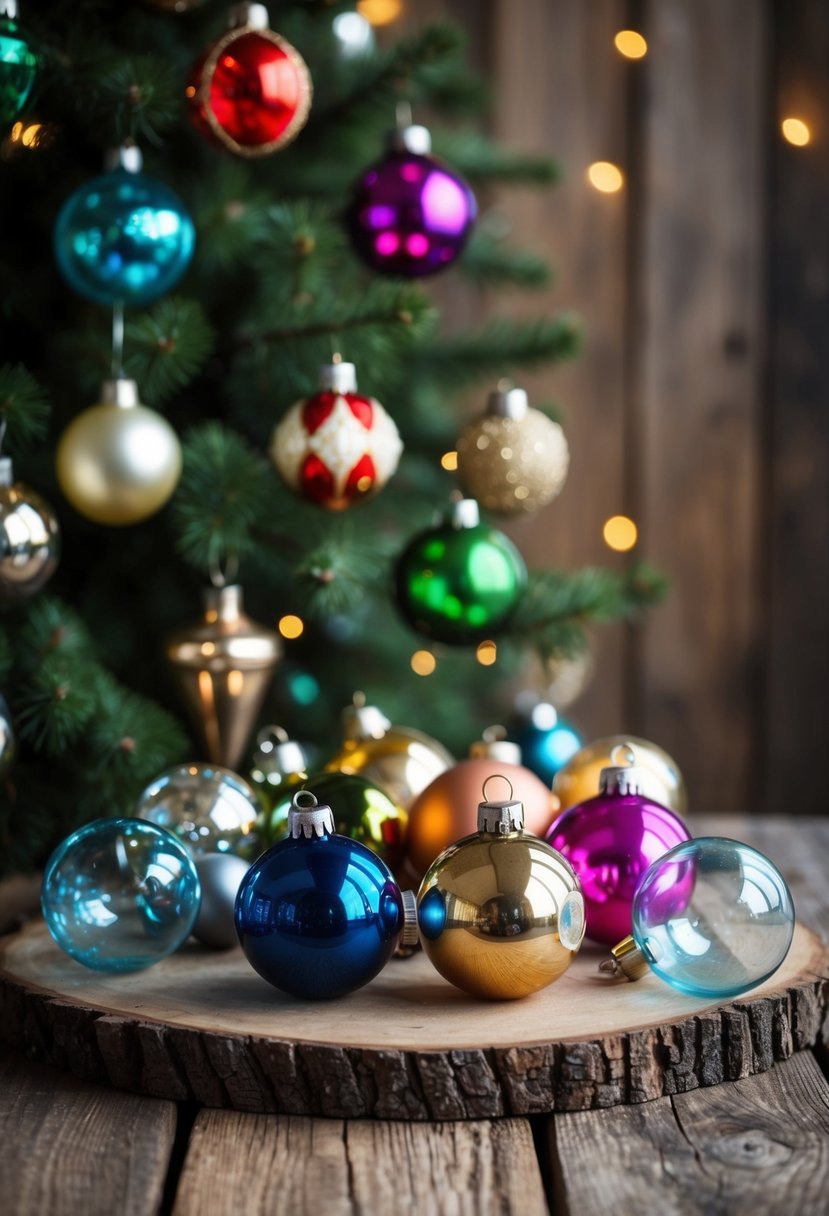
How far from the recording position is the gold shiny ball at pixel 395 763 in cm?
108

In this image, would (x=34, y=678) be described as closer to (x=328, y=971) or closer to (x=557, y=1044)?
(x=328, y=971)

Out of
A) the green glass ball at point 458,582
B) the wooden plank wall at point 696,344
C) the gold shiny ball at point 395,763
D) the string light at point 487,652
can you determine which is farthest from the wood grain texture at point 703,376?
the gold shiny ball at point 395,763

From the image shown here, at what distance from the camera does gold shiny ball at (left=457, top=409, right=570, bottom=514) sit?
118cm

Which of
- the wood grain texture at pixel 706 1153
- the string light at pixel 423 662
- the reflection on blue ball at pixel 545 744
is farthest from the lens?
the string light at pixel 423 662

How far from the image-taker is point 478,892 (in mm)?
839

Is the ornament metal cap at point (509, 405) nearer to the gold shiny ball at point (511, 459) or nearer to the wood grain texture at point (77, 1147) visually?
the gold shiny ball at point (511, 459)

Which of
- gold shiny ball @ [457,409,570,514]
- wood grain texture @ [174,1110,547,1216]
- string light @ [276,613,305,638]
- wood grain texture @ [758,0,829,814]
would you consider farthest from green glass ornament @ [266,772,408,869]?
wood grain texture @ [758,0,829,814]

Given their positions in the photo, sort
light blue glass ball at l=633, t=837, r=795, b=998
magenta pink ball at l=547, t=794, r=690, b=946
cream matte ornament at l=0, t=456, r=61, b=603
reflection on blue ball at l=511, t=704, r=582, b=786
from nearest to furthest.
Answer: light blue glass ball at l=633, t=837, r=795, b=998, magenta pink ball at l=547, t=794, r=690, b=946, cream matte ornament at l=0, t=456, r=61, b=603, reflection on blue ball at l=511, t=704, r=582, b=786

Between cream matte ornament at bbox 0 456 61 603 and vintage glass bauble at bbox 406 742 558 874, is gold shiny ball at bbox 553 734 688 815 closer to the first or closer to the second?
vintage glass bauble at bbox 406 742 558 874

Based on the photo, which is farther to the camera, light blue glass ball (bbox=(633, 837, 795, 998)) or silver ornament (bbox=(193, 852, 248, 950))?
silver ornament (bbox=(193, 852, 248, 950))

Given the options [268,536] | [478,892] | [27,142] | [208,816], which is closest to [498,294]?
[268,536]

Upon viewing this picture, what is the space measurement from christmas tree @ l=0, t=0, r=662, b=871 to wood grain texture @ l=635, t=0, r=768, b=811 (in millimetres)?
468

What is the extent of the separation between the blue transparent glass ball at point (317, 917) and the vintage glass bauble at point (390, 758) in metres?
0.19

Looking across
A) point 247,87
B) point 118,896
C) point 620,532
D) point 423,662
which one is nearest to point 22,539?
point 118,896
